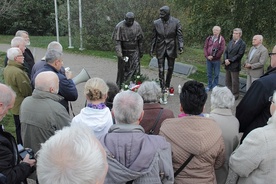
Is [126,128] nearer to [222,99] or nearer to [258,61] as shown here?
[222,99]

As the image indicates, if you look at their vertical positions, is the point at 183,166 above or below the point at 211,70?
above

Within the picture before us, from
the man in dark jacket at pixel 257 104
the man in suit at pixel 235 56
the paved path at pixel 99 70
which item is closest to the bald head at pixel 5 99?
the man in dark jacket at pixel 257 104

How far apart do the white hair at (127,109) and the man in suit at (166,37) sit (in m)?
5.61

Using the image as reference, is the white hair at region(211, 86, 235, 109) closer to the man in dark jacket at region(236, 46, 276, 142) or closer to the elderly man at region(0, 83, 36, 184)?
the man in dark jacket at region(236, 46, 276, 142)

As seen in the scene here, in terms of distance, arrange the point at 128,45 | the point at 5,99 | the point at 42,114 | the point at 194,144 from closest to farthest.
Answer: the point at 194,144 → the point at 5,99 → the point at 42,114 → the point at 128,45

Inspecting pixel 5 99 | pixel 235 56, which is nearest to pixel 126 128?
pixel 5 99

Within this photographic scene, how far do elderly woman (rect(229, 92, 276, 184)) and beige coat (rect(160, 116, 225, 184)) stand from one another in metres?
0.22

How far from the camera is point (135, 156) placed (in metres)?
2.55

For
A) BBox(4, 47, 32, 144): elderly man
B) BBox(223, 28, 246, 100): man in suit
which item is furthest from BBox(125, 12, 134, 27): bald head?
BBox(4, 47, 32, 144): elderly man

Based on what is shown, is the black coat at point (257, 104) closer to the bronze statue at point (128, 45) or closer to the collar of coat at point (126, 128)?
the collar of coat at point (126, 128)

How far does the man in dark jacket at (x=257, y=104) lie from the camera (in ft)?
11.6

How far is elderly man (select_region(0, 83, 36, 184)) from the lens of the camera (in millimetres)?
2695

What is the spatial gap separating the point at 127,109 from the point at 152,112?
72cm

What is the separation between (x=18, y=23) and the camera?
2888 centimetres
